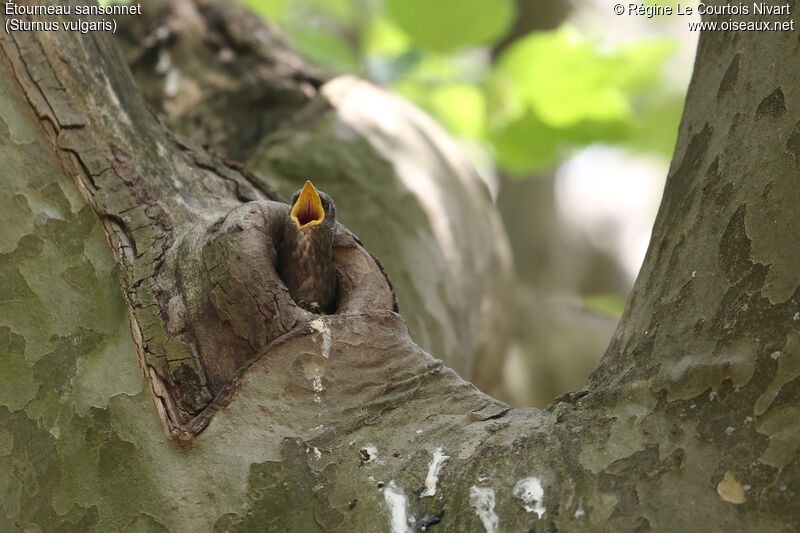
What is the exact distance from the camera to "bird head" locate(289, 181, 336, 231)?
1396 mm

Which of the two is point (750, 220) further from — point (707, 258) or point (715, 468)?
point (715, 468)

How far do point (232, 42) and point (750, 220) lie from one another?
1.91m

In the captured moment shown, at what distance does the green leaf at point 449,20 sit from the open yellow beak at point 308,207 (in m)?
1.33

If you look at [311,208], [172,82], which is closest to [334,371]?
[311,208]

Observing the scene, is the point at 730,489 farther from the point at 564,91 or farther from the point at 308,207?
the point at 564,91

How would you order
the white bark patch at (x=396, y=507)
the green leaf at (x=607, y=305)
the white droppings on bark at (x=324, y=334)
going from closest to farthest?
the white bark patch at (x=396, y=507), the white droppings on bark at (x=324, y=334), the green leaf at (x=607, y=305)

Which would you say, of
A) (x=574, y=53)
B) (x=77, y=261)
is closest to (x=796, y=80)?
(x=77, y=261)

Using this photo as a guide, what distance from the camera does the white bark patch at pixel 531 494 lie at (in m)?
1.03

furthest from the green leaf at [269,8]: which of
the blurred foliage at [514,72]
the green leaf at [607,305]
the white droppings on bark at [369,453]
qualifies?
the white droppings on bark at [369,453]

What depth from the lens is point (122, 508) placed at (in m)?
1.12

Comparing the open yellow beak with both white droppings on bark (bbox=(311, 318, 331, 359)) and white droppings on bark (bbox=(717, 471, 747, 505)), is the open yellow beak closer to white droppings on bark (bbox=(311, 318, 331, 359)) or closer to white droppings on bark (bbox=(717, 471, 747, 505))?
white droppings on bark (bbox=(311, 318, 331, 359))

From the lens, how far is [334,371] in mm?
1224

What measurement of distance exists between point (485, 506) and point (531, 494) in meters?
0.07

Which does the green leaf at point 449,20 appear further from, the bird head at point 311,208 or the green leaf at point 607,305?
the green leaf at point 607,305
